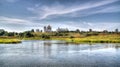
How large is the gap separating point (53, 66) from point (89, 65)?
5568 millimetres

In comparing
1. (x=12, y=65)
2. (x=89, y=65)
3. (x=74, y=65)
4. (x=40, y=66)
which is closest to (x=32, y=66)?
(x=40, y=66)

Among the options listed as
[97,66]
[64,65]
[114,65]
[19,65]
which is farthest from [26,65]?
[114,65]

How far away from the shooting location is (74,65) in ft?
96.5

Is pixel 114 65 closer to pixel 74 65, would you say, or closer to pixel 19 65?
pixel 74 65

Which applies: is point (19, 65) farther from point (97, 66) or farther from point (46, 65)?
point (97, 66)

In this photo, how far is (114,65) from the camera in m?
29.0

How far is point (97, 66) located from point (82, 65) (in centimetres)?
227

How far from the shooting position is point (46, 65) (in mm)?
29203

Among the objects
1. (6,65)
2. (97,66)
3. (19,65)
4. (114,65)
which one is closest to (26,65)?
(19,65)

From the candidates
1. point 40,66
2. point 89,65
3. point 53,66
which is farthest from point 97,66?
point 40,66

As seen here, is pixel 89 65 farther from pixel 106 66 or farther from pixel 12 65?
pixel 12 65

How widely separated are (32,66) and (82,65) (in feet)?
25.0

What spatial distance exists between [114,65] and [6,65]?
16.5 m

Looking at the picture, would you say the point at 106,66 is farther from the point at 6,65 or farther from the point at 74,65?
the point at 6,65
